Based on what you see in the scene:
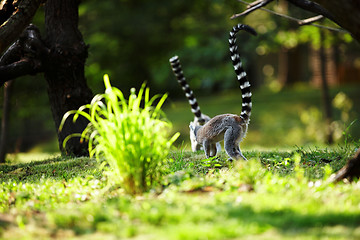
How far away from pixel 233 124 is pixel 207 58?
43.0 feet

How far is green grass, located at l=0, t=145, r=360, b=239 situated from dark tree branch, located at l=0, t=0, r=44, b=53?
172 cm

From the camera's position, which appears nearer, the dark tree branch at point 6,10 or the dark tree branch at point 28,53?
the dark tree branch at point 6,10

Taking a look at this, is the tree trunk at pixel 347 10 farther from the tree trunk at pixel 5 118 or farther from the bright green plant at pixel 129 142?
the tree trunk at pixel 5 118

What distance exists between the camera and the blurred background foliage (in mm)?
16000

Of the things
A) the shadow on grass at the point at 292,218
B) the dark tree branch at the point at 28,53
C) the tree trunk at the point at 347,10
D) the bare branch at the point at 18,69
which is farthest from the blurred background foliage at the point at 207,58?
the shadow on grass at the point at 292,218

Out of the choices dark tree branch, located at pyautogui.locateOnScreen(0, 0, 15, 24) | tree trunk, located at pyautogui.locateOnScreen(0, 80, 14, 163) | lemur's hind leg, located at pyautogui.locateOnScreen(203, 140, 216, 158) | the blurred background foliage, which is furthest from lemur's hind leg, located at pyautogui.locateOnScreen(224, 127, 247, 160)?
the blurred background foliage

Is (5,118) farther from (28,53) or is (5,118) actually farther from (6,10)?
(6,10)

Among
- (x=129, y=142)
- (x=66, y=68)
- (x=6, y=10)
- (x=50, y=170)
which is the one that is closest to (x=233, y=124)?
(x=129, y=142)

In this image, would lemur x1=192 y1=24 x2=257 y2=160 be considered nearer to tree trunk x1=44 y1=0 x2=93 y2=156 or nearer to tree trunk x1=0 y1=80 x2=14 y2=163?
tree trunk x1=44 y1=0 x2=93 y2=156

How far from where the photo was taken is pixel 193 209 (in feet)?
11.4

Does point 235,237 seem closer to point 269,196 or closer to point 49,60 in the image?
point 269,196

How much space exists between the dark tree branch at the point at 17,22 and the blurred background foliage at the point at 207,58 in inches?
349

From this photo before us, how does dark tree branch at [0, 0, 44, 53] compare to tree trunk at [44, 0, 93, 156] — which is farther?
tree trunk at [44, 0, 93, 156]

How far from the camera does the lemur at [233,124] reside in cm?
569
